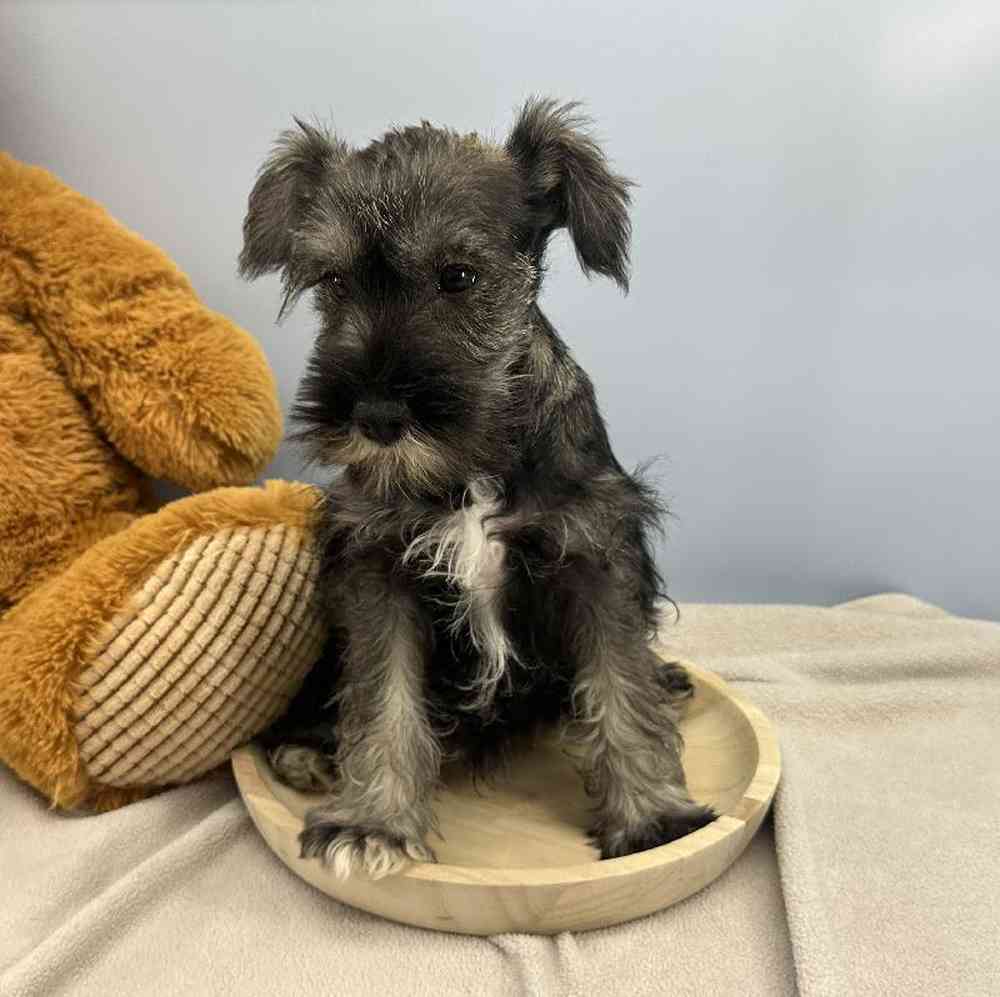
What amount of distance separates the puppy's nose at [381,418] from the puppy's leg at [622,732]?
389 mm

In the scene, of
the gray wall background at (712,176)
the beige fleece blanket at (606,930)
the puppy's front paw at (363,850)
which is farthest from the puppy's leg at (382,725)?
the gray wall background at (712,176)

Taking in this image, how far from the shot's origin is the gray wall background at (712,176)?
2033 millimetres

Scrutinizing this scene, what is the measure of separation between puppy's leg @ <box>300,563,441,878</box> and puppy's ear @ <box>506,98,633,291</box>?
0.52 m

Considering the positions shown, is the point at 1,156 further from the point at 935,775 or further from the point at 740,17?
the point at 935,775

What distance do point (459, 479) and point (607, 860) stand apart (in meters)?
0.53

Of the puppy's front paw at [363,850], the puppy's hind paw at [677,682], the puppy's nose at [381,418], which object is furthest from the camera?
the puppy's hind paw at [677,682]

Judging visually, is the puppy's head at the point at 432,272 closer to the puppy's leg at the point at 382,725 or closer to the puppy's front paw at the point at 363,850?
the puppy's leg at the point at 382,725

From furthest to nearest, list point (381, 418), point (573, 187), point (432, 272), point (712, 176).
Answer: point (712, 176)
point (573, 187)
point (432, 272)
point (381, 418)

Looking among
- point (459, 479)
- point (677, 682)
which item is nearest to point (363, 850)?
point (459, 479)

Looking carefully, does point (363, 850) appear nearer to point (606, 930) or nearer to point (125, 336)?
point (606, 930)

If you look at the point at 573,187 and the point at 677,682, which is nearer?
the point at 573,187

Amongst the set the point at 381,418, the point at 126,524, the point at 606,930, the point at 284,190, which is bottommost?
the point at 606,930

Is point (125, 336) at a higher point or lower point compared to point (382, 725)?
higher

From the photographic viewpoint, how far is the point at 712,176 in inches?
82.7
